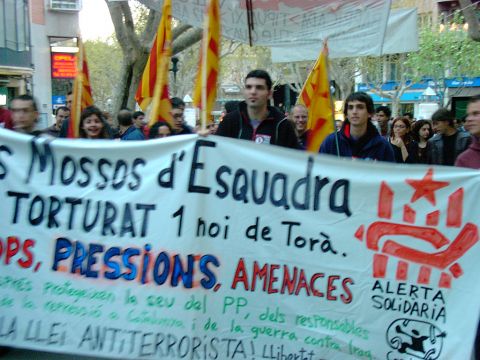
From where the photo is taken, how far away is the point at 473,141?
14.9ft

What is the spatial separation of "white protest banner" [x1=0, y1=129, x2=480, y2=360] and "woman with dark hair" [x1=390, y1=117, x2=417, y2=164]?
4.12m

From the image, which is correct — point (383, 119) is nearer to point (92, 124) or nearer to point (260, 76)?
point (260, 76)

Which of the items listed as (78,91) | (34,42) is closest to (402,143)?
(78,91)

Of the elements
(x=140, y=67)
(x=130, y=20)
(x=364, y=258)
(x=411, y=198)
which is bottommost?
(x=364, y=258)

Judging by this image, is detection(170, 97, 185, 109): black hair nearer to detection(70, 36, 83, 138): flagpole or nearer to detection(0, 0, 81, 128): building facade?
detection(70, 36, 83, 138): flagpole

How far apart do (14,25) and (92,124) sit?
2199 centimetres

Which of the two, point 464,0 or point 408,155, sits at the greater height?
point 464,0

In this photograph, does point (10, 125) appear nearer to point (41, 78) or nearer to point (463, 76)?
point (41, 78)

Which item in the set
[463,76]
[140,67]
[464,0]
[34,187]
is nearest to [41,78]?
[140,67]

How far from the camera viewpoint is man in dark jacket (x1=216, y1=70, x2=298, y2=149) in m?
5.06

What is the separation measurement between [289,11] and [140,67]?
7024mm

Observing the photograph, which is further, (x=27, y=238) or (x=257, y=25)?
(x=257, y=25)

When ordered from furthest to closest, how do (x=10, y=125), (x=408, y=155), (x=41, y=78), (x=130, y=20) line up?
1. (x=41, y=78)
2. (x=130, y=20)
3. (x=408, y=155)
4. (x=10, y=125)

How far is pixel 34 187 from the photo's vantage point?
416 cm
